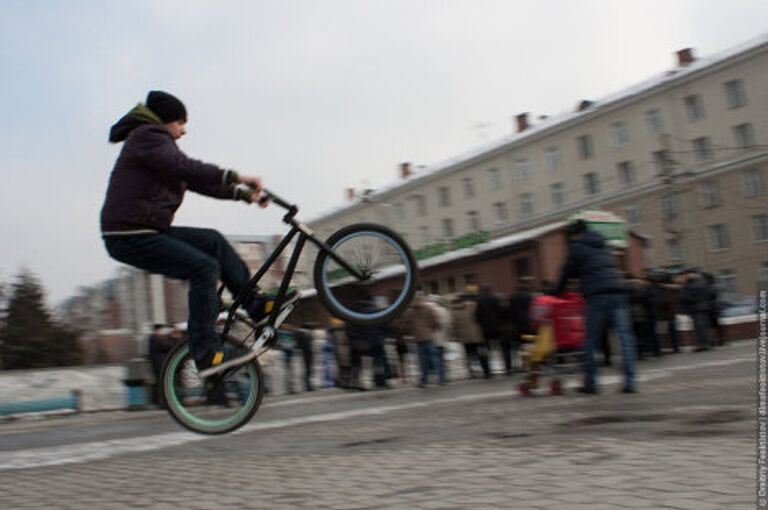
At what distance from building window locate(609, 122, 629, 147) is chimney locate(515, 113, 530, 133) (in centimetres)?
896

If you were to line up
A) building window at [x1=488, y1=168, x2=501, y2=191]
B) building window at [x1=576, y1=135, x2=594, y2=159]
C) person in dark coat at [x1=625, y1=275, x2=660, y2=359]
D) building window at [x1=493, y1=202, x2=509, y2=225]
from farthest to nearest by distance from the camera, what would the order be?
building window at [x1=488, y1=168, x2=501, y2=191]
building window at [x1=493, y1=202, x2=509, y2=225]
building window at [x1=576, y1=135, x2=594, y2=159]
person in dark coat at [x1=625, y1=275, x2=660, y2=359]

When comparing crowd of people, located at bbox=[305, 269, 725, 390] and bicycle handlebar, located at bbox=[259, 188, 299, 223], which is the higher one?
bicycle handlebar, located at bbox=[259, 188, 299, 223]

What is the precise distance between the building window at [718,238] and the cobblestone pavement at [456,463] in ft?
149

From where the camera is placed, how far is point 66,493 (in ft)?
17.4

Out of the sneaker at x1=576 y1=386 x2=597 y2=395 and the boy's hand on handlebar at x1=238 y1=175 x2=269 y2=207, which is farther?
the sneaker at x1=576 y1=386 x2=597 y2=395

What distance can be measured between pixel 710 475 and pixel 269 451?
378 centimetres

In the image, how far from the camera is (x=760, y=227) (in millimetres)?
48844

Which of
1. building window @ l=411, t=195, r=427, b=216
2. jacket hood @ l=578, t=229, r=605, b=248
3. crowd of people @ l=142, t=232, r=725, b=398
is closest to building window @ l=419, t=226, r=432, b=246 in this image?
building window @ l=411, t=195, r=427, b=216

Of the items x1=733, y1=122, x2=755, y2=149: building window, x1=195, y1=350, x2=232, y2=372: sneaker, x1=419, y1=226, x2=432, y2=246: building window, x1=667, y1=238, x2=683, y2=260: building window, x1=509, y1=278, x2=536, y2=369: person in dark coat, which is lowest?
x1=195, y1=350, x2=232, y2=372: sneaker

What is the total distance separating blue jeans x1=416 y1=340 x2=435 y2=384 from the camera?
15.0 metres

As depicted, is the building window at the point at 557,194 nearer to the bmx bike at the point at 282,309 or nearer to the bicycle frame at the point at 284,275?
the bmx bike at the point at 282,309

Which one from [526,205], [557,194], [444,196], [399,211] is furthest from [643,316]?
[399,211]

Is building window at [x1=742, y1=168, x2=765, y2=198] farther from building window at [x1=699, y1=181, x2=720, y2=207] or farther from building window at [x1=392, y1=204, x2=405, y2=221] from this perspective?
building window at [x1=392, y1=204, x2=405, y2=221]

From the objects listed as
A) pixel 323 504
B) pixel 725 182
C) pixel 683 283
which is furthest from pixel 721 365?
pixel 725 182
